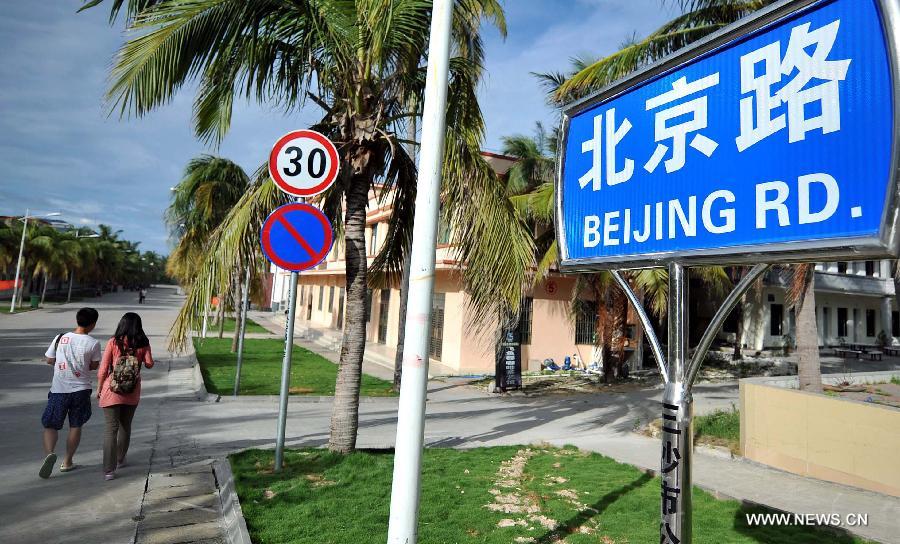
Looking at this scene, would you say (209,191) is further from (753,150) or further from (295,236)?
(753,150)

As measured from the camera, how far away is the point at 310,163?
5590mm

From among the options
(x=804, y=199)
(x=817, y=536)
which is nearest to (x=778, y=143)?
(x=804, y=199)

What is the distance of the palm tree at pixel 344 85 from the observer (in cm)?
559

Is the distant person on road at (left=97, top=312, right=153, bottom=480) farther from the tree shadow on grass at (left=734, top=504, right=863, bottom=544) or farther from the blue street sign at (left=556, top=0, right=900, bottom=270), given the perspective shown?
the tree shadow on grass at (left=734, top=504, right=863, bottom=544)

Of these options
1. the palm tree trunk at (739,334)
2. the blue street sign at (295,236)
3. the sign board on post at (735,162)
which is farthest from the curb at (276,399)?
the palm tree trunk at (739,334)

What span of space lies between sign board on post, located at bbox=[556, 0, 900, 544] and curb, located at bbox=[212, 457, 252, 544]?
11.0 ft

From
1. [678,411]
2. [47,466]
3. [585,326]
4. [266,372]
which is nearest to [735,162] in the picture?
[678,411]

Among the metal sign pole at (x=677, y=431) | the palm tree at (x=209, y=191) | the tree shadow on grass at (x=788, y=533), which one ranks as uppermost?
the palm tree at (x=209, y=191)

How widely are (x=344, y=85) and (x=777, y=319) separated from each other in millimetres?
28646

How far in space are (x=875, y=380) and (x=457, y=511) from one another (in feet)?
58.1

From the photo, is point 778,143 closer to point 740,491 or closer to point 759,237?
point 759,237

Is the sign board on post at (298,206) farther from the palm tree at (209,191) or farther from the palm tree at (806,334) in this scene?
the palm tree at (209,191)

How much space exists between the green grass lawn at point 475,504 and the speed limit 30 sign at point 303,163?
116 inches

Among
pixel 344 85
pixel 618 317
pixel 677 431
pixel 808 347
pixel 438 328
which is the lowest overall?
pixel 438 328
